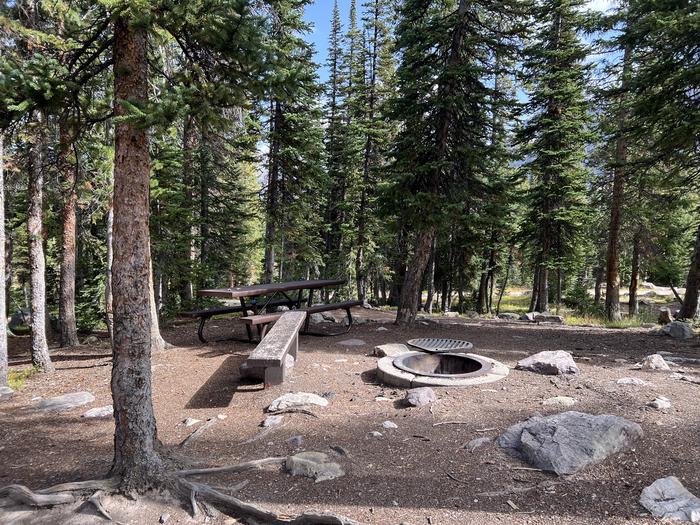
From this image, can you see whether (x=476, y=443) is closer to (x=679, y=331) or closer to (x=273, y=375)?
(x=273, y=375)

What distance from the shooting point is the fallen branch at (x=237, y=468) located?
3.50 meters

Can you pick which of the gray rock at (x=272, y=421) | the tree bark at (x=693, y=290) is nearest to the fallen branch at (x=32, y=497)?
the gray rock at (x=272, y=421)

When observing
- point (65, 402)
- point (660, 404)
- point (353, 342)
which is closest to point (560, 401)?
point (660, 404)

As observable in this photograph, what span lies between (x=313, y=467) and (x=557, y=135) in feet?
48.6

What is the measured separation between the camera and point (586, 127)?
612 inches

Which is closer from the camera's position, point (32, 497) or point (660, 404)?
point (32, 497)

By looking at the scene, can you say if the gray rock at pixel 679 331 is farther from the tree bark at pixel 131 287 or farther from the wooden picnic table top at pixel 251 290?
the tree bark at pixel 131 287

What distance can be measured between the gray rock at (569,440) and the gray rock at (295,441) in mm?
2015

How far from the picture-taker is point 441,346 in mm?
7629

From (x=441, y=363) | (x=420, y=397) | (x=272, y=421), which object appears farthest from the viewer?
(x=441, y=363)

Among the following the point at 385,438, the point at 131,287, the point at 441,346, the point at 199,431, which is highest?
the point at 131,287

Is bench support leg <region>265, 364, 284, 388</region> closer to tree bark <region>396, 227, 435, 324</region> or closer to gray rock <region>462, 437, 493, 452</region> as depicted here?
gray rock <region>462, 437, 493, 452</region>

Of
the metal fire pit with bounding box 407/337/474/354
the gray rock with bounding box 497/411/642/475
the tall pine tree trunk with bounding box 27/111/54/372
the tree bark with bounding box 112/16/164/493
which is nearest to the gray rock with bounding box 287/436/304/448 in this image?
the tree bark with bounding box 112/16/164/493

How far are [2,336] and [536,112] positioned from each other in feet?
55.5
